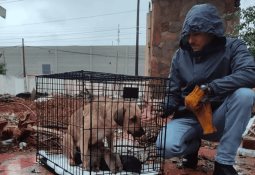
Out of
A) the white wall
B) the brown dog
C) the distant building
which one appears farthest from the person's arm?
the distant building

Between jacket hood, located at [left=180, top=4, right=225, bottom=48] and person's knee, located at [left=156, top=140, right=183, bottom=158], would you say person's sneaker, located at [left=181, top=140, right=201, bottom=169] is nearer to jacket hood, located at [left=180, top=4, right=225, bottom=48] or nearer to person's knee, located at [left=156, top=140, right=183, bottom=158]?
person's knee, located at [left=156, top=140, right=183, bottom=158]

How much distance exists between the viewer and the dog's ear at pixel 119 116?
338 centimetres

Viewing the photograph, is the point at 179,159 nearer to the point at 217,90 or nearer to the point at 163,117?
the point at 163,117

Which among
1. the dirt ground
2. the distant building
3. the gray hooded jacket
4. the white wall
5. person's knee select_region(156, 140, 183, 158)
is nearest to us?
the gray hooded jacket

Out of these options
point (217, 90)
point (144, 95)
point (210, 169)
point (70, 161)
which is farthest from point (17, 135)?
point (217, 90)

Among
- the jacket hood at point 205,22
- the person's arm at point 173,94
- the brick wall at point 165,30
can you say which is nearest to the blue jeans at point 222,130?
the person's arm at point 173,94

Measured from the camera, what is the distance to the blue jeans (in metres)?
2.90

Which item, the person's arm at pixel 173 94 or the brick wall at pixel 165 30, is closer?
the person's arm at pixel 173 94

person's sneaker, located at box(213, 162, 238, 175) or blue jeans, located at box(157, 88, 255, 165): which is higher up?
blue jeans, located at box(157, 88, 255, 165)

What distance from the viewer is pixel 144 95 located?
3.41 meters

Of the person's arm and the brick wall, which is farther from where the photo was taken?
the brick wall

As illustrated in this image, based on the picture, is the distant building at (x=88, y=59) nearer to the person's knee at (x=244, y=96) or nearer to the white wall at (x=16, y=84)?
the white wall at (x=16, y=84)

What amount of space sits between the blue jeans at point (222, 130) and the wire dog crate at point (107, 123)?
135mm

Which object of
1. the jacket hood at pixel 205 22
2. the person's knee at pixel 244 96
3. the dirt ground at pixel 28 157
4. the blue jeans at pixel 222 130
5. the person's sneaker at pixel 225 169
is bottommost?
the dirt ground at pixel 28 157
